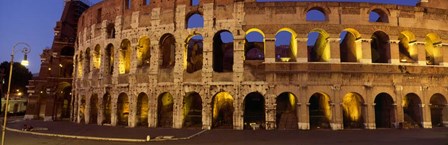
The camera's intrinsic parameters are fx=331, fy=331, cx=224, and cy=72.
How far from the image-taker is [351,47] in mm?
23672

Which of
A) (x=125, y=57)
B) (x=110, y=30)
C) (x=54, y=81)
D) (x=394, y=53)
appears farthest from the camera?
(x=54, y=81)

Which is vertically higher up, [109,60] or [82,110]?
[109,60]

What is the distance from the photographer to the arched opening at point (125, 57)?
2541 cm

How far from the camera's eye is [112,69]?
2797 centimetres

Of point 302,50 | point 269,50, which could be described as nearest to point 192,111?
point 269,50

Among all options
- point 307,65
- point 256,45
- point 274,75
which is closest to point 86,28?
point 256,45

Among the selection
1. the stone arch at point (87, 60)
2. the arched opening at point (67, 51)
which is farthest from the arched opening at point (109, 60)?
the arched opening at point (67, 51)

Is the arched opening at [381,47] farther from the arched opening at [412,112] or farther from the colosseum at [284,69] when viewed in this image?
the arched opening at [412,112]

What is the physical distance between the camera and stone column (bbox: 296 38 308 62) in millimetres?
21344

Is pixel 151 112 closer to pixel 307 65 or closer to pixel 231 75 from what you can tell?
pixel 231 75

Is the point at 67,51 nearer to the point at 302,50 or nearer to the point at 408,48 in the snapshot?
the point at 302,50

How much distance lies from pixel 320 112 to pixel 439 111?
842cm

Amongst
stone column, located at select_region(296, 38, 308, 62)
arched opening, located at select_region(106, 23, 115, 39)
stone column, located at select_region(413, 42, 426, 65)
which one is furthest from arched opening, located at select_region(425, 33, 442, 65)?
arched opening, located at select_region(106, 23, 115, 39)

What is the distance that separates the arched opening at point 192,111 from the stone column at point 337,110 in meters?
8.76
